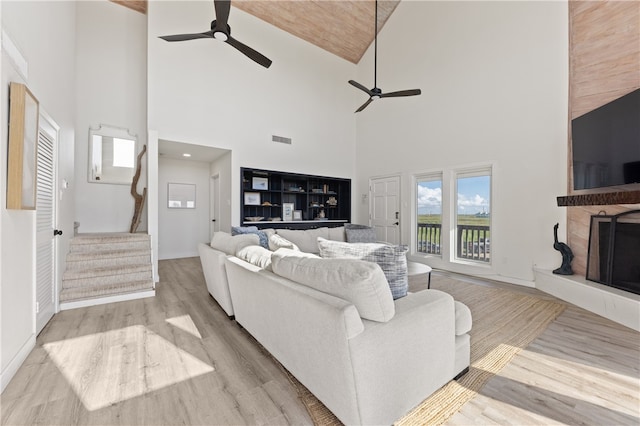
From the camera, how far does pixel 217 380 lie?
5.86ft

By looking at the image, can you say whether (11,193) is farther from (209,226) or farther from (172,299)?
(209,226)

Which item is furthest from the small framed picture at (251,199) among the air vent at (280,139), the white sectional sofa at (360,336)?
the white sectional sofa at (360,336)

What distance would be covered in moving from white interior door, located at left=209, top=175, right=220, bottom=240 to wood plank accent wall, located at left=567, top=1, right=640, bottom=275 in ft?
21.2

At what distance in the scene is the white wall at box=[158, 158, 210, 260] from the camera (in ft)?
20.5

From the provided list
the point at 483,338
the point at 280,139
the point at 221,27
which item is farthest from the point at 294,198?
the point at 483,338

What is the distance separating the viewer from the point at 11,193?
5.85 feet

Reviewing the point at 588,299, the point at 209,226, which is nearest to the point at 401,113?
the point at 588,299

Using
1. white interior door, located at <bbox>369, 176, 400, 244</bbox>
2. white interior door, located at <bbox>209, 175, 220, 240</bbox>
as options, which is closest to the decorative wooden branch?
white interior door, located at <bbox>209, 175, 220, 240</bbox>

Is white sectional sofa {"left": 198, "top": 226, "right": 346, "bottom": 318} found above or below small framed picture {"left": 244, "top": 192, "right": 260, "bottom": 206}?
below

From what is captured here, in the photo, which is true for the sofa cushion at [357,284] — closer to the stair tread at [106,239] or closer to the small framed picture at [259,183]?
the stair tread at [106,239]

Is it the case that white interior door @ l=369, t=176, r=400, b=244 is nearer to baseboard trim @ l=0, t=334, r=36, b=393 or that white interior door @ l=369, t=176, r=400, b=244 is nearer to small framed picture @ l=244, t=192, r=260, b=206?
small framed picture @ l=244, t=192, r=260, b=206

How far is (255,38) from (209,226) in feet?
15.0

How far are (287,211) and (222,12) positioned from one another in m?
4.52

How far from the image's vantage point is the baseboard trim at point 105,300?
10.4 feet
